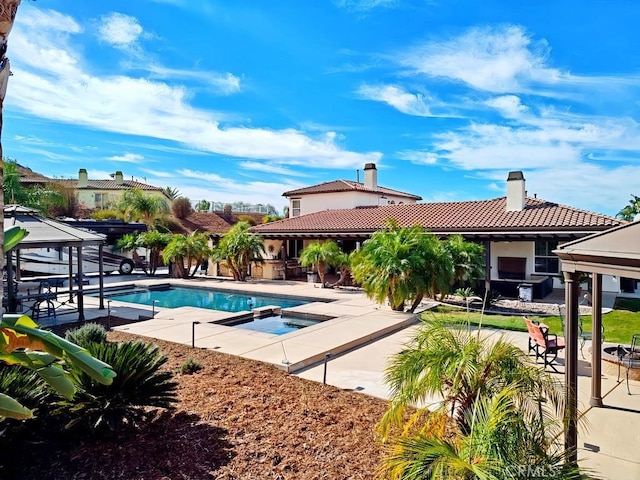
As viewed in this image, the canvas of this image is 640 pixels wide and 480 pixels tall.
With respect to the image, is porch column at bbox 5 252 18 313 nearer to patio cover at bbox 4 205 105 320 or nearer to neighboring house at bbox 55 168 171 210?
patio cover at bbox 4 205 105 320

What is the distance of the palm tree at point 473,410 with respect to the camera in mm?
3010

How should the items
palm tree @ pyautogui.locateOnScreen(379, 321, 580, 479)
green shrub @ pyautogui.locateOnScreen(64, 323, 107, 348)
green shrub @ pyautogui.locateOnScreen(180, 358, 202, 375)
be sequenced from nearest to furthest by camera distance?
palm tree @ pyautogui.locateOnScreen(379, 321, 580, 479) < green shrub @ pyautogui.locateOnScreen(64, 323, 107, 348) < green shrub @ pyautogui.locateOnScreen(180, 358, 202, 375)

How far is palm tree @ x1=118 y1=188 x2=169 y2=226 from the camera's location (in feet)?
137

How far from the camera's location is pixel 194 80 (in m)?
18.9

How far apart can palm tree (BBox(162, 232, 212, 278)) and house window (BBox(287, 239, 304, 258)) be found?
549cm

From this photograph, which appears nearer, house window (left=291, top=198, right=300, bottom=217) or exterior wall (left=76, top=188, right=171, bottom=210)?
house window (left=291, top=198, right=300, bottom=217)

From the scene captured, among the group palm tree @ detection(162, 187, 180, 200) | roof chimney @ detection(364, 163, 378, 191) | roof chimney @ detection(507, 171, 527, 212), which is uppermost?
palm tree @ detection(162, 187, 180, 200)

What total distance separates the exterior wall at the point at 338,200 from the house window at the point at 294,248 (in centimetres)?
406

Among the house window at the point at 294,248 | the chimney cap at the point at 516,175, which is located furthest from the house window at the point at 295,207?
the chimney cap at the point at 516,175

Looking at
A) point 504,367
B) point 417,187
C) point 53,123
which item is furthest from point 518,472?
point 417,187

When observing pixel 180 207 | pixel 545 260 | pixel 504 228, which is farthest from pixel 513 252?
pixel 180 207

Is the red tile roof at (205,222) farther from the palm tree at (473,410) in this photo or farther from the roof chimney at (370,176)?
the palm tree at (473,410)

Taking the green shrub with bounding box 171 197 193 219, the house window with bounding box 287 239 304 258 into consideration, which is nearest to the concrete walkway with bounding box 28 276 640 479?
the house window with bounding box 287 239 304 258

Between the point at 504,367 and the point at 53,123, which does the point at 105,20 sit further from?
the point at 53,123
